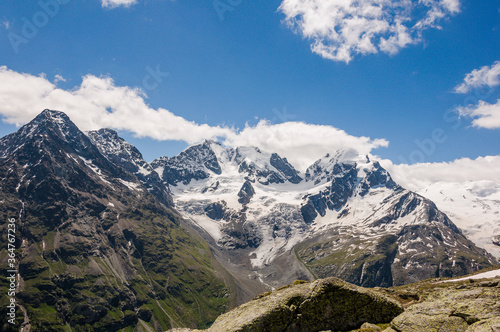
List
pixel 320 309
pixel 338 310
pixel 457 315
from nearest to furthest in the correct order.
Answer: pixel 457 315 → pixel 320 309 → pixel 338 310

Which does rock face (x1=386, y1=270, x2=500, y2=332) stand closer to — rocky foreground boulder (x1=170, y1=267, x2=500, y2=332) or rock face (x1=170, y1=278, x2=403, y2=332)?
rocky foreground boulder (x1=170, y1=267, x2=500, y2=332)

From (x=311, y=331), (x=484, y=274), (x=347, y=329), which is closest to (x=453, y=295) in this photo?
(x=347, y=329)

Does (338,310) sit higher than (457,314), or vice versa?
(457,314)

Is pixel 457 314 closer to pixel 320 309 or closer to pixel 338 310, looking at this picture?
pixel 338 310

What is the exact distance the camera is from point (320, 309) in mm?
23578

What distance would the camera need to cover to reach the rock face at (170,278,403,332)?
2280 centimetres

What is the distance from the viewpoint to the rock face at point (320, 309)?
22.8 m

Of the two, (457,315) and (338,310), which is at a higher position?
(457,315)

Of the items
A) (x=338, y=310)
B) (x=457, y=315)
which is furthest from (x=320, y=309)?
(x=457, y=315)

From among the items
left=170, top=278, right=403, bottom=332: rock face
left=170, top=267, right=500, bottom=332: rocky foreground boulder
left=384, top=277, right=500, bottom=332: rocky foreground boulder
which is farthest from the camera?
left=170, top=278, right=403, bottom=332: rock face

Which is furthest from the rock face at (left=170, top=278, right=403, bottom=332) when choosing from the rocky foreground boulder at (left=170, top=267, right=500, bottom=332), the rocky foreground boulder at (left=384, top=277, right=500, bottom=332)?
the rocky foreground boulder at (left=384, top=277, right=500, bottom=332)

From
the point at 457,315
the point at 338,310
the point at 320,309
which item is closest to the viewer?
the point at 457,315

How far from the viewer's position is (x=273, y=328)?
73.3ft

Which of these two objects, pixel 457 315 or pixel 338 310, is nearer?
pixel 457 315
